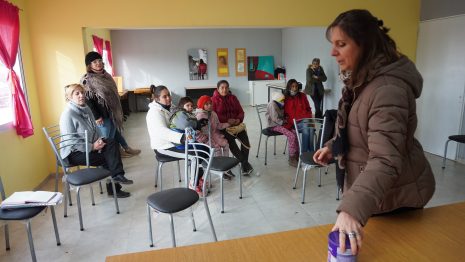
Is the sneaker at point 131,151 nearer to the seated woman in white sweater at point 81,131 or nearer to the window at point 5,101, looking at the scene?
the seated woman in white sweater at point 81,131

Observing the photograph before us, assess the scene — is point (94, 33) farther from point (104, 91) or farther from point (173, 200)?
point (173, 200)

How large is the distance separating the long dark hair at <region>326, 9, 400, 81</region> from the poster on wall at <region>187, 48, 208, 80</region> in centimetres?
869

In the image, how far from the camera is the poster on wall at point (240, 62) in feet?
31.4

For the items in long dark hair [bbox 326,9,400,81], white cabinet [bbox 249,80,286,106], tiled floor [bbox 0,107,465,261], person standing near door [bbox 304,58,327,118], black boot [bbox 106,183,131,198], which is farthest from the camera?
white cabinet [bbox 249,80,286,106]

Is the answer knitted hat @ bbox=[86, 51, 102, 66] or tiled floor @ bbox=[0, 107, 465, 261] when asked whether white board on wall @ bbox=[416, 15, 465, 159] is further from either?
knitted hat @ bbox=[86, 51, 102, 66]

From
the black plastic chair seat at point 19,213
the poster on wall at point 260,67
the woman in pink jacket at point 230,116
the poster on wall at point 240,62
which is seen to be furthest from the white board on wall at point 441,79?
the poster on wall at point 240,62

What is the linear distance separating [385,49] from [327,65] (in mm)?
6706

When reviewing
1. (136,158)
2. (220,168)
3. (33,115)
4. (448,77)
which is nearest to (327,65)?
(448,77)

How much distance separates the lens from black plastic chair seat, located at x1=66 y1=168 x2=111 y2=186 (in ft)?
8.54

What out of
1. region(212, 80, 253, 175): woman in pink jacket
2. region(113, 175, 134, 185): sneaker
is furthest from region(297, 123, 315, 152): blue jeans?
region(113, 175, 134, 185): sneaker

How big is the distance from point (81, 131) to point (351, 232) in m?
2.90

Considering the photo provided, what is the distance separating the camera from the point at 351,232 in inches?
31.2

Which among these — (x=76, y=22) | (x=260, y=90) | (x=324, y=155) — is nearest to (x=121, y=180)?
(x=76, y=22)

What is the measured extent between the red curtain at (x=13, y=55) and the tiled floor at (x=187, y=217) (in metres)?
0.87
